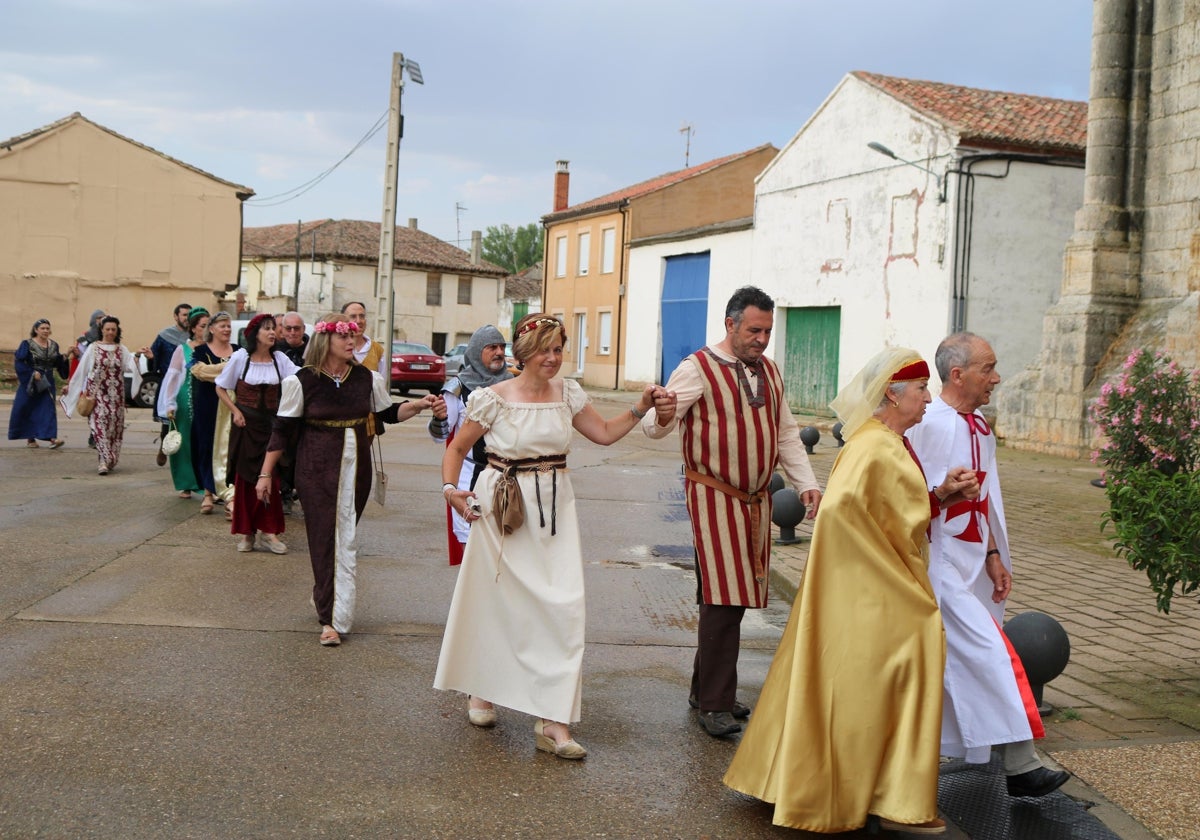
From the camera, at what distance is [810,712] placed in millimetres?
4039

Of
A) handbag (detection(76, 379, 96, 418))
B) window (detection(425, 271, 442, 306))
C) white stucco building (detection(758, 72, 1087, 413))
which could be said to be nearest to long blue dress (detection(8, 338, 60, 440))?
handbag (detection(76, 379, 96, 418))

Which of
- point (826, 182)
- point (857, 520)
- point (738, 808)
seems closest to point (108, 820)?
point (738, 808)

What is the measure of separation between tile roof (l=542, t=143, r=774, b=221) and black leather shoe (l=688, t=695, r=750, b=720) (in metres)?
39.0

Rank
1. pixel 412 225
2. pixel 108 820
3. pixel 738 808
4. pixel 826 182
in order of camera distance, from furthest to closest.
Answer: pixel 412 225, pixel 826 182, pixel 738 808, pixel 108 820

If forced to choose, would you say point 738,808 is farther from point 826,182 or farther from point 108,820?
point 826,182

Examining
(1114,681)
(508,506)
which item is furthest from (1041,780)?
(508,506)

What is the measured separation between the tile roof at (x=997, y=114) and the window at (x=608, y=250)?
55.7 feet

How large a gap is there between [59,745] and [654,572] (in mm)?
5204

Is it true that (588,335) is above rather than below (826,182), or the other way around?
below

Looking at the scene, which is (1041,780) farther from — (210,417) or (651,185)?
(651,185)

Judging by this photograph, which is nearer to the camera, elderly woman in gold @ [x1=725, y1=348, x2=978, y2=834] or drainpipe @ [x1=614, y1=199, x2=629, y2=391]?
elderly woman in gold @ [x1=725, y1=348, x2=978, y2=834]

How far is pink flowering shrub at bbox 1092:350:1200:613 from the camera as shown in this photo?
220 inches

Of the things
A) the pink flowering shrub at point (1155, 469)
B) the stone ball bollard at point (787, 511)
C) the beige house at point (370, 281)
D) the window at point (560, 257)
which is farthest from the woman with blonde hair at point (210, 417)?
the beige house at point (370, 281)

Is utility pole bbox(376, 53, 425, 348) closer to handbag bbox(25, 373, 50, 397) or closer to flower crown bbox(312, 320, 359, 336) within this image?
handbag bbox(25, 373, 50, 397)
